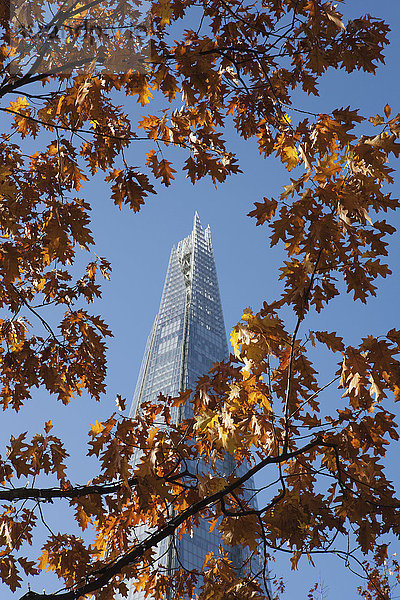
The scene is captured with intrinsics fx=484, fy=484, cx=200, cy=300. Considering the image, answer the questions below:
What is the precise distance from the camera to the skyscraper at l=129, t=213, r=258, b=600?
74625mm

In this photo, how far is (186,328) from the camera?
79250 millimetres

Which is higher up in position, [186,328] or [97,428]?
[186,328]

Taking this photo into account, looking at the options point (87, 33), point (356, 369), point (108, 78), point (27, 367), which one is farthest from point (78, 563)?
point (87, 33)

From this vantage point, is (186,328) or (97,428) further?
(186,328)

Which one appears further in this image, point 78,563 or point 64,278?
point 64,278

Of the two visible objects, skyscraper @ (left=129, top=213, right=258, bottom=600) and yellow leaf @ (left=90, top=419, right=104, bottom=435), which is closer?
yellow leaf @ (left=90, top=419, right=104, bottom=435)

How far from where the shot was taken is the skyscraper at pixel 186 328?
74.6m

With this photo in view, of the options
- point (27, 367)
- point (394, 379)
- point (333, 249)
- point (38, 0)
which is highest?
point (38, 0)

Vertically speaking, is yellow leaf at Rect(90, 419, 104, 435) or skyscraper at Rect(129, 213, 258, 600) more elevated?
skyscraper at Rect(129, 213, 258, 600)

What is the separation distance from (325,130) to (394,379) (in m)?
1.70

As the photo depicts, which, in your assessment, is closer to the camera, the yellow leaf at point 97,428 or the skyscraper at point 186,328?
the yellow leaf at point 97,428

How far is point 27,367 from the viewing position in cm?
499

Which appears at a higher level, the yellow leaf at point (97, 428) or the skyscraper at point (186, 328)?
the skyscraper at point (186, 328)

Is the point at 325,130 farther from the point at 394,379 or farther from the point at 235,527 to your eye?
the point at 235,527
